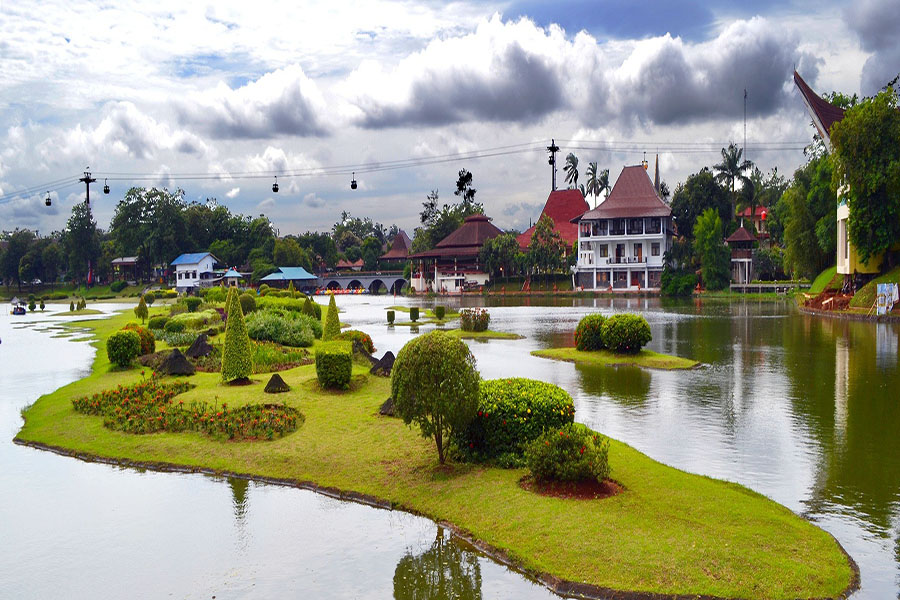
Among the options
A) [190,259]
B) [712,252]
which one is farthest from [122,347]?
[190,259]

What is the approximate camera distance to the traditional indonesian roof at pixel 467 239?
94.9 meters

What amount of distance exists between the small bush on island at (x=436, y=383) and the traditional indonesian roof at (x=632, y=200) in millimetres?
73434

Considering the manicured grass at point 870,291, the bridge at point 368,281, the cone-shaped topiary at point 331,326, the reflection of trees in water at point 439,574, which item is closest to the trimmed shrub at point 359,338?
the cone-shaped topiary at point 331,326

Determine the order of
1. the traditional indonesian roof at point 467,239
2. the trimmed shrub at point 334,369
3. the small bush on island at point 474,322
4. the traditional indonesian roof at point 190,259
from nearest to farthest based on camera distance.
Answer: the trimmed shrub at point 334,369, the small bush on island at point 474,322, the traditional indonesian roof at point 467,239, the traditional indonesian roof at point 190,259

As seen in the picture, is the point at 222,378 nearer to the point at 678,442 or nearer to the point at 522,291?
the point at 678,442

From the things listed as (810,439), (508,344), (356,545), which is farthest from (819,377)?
(356,545)

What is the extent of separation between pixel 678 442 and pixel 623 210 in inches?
2842

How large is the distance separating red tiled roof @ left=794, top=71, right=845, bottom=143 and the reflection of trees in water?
4678 cm

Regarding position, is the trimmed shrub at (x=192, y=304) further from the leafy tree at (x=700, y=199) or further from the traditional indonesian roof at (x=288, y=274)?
the leafy tree at (x=700, y=199)

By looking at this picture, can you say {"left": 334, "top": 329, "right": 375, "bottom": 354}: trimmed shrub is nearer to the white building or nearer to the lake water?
the lake water

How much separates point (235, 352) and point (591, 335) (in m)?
12.7

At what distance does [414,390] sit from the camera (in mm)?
10570

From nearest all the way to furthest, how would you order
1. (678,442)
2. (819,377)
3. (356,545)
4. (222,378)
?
(356,545) → (678,442) → (222,378) → (819,377)

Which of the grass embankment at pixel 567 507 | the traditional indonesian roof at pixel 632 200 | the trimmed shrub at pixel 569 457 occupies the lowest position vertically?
the grass embankment at pixel 567 507
